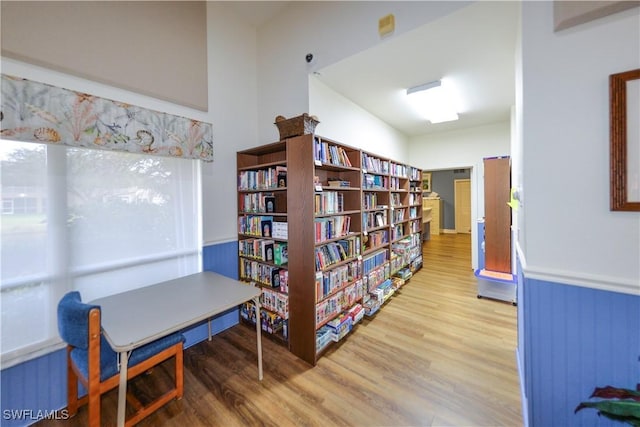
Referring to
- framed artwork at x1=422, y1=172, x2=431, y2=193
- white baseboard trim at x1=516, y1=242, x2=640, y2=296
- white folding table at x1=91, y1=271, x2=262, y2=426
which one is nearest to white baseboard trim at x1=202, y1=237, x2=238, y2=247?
white folding table at x1=91, y1=271, x2=262, y2=426

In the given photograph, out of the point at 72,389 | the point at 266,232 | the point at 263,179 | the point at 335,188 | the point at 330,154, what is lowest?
the point at 72,389

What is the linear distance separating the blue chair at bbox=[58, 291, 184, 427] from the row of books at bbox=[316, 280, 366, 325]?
1.16m

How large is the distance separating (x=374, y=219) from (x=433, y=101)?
1.89 meters

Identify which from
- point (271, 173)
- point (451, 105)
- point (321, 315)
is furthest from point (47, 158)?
point (451, 105)

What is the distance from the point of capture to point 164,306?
1670 millimetres

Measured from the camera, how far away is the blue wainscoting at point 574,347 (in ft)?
3.73

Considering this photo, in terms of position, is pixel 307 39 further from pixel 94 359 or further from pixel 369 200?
pixel 94 359

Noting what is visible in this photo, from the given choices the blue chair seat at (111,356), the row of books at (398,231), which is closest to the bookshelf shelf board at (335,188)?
the row of books at (398,231)

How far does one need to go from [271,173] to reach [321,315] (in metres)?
1.52

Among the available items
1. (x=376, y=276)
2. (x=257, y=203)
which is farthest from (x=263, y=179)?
(x=376, y=276)

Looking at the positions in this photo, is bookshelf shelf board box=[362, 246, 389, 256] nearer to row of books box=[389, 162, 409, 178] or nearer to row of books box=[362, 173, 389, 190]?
row of books box=[362, 173, 389, 190]

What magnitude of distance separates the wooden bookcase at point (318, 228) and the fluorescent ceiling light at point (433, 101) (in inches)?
36.8

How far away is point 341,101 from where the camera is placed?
313cm

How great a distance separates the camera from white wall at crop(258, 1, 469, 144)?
6.53 feet
